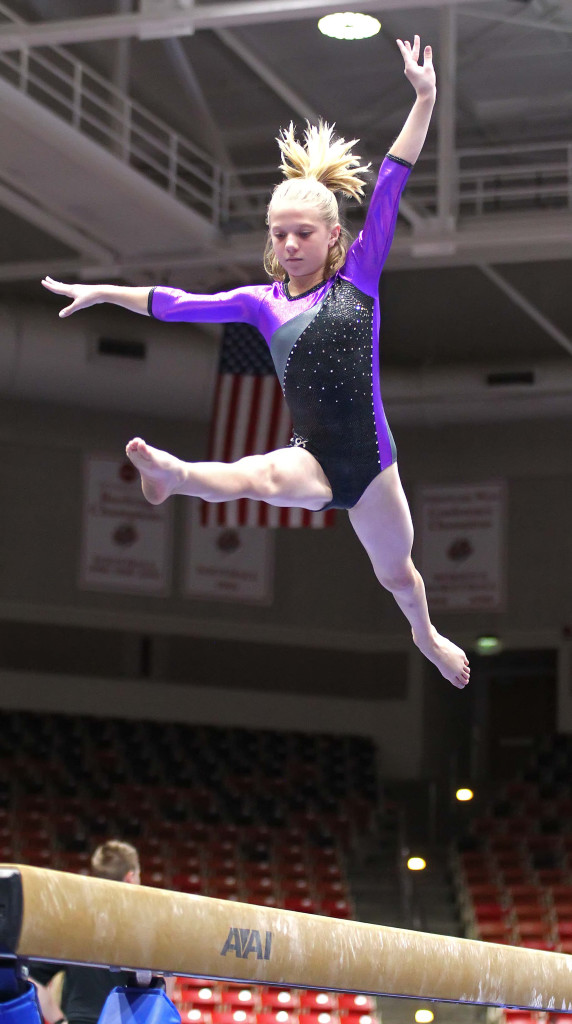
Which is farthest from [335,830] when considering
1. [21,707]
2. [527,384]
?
[527,384]

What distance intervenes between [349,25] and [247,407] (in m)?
3.85

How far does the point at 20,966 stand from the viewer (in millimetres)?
2797

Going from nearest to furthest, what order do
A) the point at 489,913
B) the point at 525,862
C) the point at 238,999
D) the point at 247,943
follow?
1. the point at 247,943
2. the point at 238,999
3. the point at 489,913
4. the point at 525,862

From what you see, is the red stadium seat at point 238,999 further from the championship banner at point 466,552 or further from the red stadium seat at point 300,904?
the championship banner at point 466,552

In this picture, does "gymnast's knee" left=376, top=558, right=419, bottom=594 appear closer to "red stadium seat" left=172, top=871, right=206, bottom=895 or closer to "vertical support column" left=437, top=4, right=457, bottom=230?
"vertical support column" left=437, top=4, right=457, bottom=230

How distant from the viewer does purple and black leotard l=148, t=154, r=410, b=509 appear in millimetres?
3387

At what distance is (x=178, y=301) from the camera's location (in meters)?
3.62

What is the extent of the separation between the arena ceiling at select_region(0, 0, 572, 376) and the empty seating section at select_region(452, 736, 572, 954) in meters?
5.20

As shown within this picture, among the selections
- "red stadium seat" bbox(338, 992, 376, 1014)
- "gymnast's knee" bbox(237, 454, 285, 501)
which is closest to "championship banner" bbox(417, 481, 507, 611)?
"red stadium seat" bbox(338, 992, 376, 1014)

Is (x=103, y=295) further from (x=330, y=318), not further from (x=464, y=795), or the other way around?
(x=464, y=795)

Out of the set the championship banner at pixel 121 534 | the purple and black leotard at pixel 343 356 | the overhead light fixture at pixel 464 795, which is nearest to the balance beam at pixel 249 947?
the purple and black leotard at pixel 343 356

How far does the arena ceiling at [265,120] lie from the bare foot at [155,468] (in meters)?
6.90

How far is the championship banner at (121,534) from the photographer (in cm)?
1719

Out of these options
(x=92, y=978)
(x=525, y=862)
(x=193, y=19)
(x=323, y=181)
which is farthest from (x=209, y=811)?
(x=323, y=181)
